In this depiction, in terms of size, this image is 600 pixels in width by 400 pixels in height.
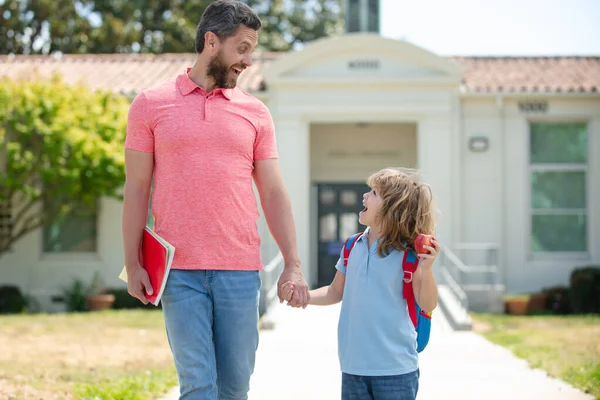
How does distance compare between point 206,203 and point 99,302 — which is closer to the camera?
point 206,203

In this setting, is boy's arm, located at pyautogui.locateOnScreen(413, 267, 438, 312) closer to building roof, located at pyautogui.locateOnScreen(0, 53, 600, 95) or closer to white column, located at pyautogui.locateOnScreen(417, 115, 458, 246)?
white column, located at pyautogui.locateOnScreen(417, 115, 458, 246)

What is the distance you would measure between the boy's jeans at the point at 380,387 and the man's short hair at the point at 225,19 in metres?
1.63

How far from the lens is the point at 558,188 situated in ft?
50.8

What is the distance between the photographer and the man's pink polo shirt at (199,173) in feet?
11.2

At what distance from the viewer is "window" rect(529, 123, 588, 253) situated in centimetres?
1545

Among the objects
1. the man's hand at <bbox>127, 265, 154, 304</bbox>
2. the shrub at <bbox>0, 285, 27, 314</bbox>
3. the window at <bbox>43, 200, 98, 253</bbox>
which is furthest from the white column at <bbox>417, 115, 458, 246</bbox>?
the man's hand at <bbox>127, 265, 154, 304</bbox>

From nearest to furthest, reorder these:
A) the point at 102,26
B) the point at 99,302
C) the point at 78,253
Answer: the point at 99,302
the point at 78,253
the point at 102,26

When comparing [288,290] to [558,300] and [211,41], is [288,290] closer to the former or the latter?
[211,41]

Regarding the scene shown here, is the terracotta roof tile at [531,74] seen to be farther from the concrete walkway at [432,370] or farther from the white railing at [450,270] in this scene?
the concrete walkway at [432,370]

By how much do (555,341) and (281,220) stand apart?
722 centimetres

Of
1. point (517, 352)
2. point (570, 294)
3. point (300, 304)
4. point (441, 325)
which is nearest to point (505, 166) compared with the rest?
point (570, 294)

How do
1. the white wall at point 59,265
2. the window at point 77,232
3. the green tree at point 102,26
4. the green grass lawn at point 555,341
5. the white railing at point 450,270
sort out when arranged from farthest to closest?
1. the green tree at point 102,26
2. the window at point 77,232
3. the white wall at point 59,265
4. the white railing at point 450,270
5. the green grass lawn at point 555,341

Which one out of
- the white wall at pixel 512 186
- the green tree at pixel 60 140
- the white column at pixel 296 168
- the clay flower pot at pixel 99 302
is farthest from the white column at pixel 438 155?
the clay flower pot at pixel 99 302

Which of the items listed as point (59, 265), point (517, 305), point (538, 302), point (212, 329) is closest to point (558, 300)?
point (538, 302)
